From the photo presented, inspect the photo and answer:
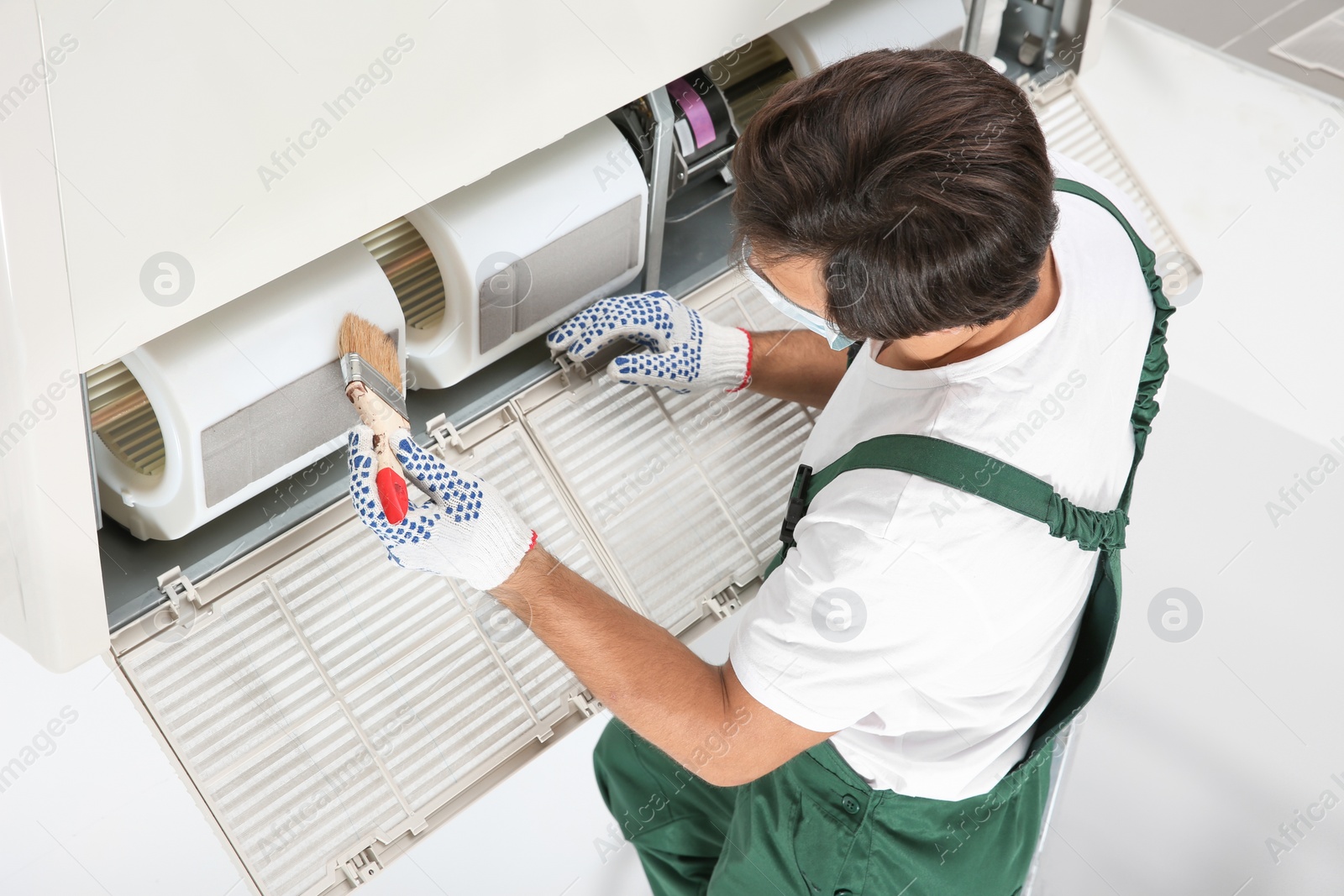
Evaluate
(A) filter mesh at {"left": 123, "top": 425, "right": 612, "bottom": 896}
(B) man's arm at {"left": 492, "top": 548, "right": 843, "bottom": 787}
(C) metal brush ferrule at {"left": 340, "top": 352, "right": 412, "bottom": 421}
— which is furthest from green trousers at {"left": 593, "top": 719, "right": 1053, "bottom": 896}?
(C) metal brush ferrule at {"left": 340, "top": 352, "right": 412, "bottom": 421}

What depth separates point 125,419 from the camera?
1341mm

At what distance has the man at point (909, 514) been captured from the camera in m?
0.95

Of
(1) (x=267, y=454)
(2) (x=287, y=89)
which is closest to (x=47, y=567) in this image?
(1) (x=267, y=454)

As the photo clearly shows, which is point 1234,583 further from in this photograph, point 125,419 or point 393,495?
point 125,419

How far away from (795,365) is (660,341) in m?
0.21

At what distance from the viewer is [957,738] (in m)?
1.22

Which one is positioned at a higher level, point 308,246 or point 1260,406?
A: point 308,246

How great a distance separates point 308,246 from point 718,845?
110 centimetres

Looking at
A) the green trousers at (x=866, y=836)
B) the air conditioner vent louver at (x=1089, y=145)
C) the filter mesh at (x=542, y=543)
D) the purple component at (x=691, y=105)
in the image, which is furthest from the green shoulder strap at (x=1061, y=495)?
the air conditioner vent louver at (x=1089, y=145)

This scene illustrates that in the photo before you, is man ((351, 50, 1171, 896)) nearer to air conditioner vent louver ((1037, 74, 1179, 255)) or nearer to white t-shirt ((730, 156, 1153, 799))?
white t-shirt ((730, 156, 1153, 799))

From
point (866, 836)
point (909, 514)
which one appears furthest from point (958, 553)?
point (866, 836)

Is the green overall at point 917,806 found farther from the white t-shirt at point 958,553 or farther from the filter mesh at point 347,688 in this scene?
the filter mesh at point 347,688

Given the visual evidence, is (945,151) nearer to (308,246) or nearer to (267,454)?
(308,246)

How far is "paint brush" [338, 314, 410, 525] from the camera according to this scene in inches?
50.2
